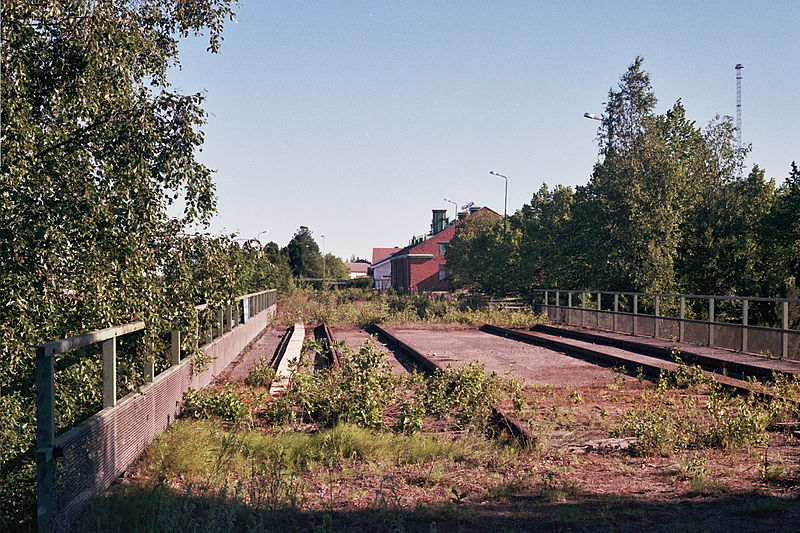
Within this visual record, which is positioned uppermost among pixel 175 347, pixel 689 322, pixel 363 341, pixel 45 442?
pixel 175 347

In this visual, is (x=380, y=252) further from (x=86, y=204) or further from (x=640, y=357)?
(x=86, y=204)

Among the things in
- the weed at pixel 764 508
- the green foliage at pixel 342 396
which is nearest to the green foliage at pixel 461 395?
the green foliage at pixel 342 396

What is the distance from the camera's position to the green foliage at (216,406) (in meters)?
9.72

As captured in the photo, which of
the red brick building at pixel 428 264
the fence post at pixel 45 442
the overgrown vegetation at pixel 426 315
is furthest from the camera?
the red brick building at pixel 428 264

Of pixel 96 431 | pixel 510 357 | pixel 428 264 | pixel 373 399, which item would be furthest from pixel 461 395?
pixel 428 264

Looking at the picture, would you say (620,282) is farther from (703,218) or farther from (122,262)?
→ (122,262)

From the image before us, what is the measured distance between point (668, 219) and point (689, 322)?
19.9 m

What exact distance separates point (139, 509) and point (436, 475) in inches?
Answer: 99.6

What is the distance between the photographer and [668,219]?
127 feet

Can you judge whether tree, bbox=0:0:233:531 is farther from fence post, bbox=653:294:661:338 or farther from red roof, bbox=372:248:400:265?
red roof, bbox=372:248:400:265

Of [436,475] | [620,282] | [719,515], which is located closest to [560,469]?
[436,475]

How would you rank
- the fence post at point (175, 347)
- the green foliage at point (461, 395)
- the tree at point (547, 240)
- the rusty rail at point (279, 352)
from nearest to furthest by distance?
the green foliage at point (461, 395) → the fence post at point (175, 347) → the rusty rail at point (279, 352) → the tree at point (547, 240)

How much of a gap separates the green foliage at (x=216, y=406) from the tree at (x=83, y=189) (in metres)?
1.10

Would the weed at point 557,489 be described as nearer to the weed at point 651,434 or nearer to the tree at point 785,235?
the weed at point 651,434
